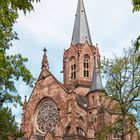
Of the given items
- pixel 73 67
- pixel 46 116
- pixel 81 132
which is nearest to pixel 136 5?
pixel 81 132

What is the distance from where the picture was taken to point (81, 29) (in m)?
59.5

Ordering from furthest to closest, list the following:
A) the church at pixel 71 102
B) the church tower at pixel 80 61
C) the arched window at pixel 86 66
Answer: the arched window at pixel 86 66 → the church tower at pixel 80 61 → the church at pixel 71 102

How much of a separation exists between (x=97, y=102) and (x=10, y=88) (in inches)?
1040

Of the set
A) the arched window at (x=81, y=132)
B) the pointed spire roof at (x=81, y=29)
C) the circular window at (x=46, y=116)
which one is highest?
the pointed spire roof at (x=81, y=29)

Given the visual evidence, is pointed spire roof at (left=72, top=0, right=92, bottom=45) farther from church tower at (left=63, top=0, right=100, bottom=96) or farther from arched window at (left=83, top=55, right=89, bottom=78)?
arched window at (left=83, top=55, right=89, bottom=78)

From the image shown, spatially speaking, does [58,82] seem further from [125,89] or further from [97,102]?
[125,89]

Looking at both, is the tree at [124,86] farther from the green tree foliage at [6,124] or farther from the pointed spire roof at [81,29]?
the pointed spire roof at [81,29]

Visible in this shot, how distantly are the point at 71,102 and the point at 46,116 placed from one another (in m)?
5.37

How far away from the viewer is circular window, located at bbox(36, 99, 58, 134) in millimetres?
46281

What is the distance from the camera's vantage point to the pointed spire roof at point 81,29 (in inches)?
2288

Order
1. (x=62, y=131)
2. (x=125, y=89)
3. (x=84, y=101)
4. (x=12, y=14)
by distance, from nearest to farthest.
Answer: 1. (x=12, y=14)
2. (x=125, y=89)
3. (x=62, y=131)
4. (x=84, y=101)

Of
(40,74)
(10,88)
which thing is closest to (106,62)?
(10,88)

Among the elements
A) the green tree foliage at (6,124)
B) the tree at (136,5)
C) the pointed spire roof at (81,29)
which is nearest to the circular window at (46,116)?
the pointed spire roof at (81,29)

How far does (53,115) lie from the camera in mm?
46688
